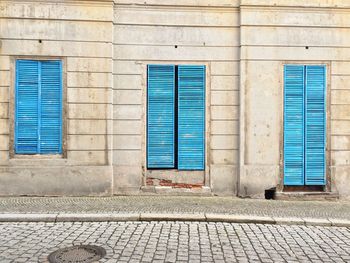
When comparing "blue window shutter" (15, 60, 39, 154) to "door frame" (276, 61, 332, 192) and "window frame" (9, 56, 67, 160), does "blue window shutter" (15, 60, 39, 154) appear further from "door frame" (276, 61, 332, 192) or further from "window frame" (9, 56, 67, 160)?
"door frame" (276, 61, 332, 192)

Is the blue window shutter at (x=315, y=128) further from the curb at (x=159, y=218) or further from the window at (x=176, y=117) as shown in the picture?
the window at (x=176, y=117)

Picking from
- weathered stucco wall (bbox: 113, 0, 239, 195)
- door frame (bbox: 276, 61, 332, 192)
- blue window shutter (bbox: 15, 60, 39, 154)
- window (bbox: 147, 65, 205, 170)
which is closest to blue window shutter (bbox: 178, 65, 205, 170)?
window (bbox: 147, 65, 205, 170)

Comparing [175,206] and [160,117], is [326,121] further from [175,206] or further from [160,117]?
[175,206]

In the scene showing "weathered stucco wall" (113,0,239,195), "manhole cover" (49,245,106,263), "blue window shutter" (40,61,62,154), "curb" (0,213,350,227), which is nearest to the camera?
"manhole cover" (49,245,106,263)

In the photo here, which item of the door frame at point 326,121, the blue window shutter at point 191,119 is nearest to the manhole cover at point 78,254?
the blue window shutter at point 191,119

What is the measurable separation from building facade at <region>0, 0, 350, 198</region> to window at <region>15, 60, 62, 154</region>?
30 cm

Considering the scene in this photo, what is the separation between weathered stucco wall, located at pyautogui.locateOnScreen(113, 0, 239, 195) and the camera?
31.8ft

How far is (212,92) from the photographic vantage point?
979 centimetres

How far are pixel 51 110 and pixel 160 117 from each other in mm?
2686

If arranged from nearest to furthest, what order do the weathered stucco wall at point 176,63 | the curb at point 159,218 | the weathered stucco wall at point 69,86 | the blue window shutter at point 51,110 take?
the curb at point 159,218 < the weathered stucco wall at point 69,86 < the blue window shutter at point 51,110 < the weathered stucco wall at point 176,63

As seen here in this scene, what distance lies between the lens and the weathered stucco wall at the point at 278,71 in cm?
969

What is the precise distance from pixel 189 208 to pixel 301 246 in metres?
2.84

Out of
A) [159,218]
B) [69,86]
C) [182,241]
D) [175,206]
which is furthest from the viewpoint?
[69,86]

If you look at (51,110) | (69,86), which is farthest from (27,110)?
(69,86)
